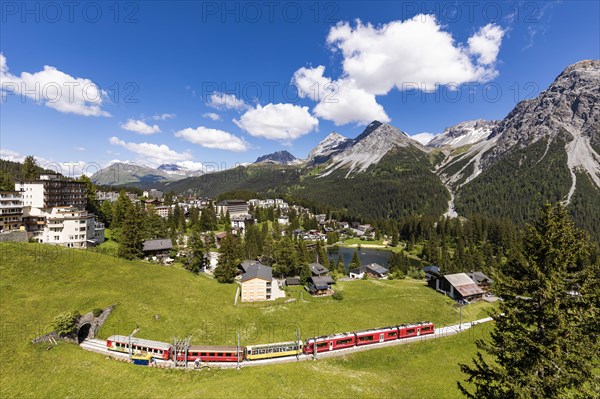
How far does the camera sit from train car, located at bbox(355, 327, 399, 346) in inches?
1825

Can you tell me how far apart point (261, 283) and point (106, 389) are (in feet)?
111

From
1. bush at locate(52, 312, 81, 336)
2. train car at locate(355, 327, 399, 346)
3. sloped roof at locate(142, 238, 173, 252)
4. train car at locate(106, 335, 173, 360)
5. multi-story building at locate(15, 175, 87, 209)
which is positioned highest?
multi-story building at locate(15, 175, 87, 209)

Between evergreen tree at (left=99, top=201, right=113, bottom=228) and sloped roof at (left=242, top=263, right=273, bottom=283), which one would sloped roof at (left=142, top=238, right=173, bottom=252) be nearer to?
evergreen tree at (left=99, top=201, right=113, bottom=228)

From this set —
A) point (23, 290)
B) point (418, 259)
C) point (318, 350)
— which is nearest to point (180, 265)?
point (23, 290)

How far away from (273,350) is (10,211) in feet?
257

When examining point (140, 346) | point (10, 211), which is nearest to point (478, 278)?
point (140, 346)

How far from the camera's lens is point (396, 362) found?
147ft

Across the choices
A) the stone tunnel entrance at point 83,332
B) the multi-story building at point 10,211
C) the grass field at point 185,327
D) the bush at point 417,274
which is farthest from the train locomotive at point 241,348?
the multi-story building at point 10,211

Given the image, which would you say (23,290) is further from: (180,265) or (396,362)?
(396,362)

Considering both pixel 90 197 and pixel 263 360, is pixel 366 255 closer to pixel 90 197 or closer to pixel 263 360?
pixel 263 360

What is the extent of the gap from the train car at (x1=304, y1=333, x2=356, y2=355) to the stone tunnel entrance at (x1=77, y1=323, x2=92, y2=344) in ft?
109

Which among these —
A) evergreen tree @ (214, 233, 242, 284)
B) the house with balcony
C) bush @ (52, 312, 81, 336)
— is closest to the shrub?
the house with balcony

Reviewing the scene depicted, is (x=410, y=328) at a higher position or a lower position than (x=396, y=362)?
higher

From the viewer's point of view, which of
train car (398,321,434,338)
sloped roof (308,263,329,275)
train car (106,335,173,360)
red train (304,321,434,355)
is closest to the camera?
train car (106,335,173,360)
